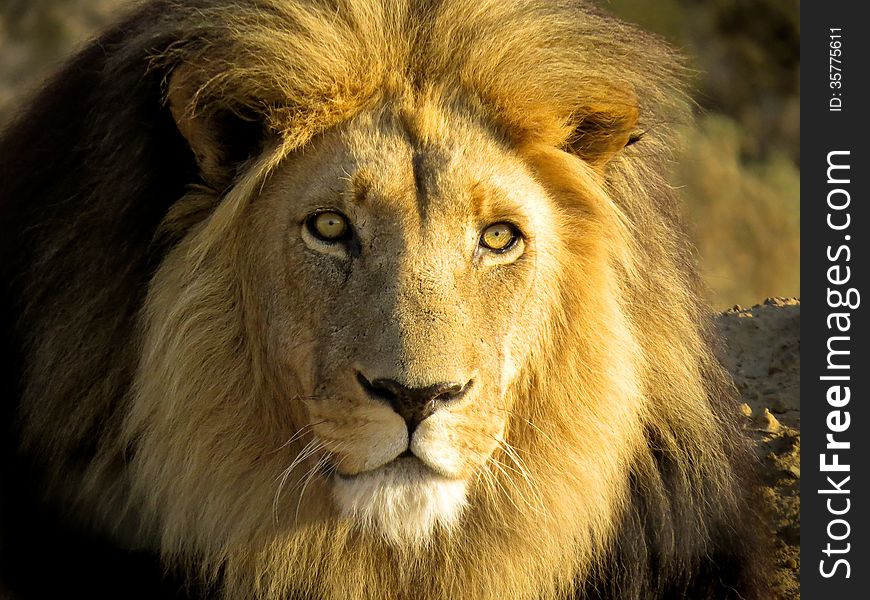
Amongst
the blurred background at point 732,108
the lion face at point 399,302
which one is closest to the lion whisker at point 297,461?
the lion face at point 399,302

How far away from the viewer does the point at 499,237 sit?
292 cm

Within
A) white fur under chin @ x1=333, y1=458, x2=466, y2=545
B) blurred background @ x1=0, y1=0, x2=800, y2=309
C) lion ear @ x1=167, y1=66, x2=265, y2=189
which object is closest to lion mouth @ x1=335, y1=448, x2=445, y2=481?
white fur under chin @ x1=333, y1=458, x2=466, y2=545

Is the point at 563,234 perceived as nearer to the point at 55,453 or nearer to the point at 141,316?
the point at 141,316

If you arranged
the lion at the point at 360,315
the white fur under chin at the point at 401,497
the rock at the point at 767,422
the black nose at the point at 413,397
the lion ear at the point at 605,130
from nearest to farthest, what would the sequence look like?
the black nose at the point at 413,397 → the white fur under chin at the point at 401,497 → the lion at the point at 360,315 → the lion ear at the point at 605,130 → the rock at the point at 767,422

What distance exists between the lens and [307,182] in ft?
9.61

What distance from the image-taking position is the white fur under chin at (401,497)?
8.92 ft

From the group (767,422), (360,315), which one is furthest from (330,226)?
(767,422)

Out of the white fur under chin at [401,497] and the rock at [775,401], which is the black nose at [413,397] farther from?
the rock at [775,401]

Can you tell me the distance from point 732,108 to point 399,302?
9514mm

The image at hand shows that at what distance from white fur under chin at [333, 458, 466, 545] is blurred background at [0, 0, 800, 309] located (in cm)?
671

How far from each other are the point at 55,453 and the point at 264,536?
0.60m

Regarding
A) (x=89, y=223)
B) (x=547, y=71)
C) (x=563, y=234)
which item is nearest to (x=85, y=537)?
(x=89, y=223)

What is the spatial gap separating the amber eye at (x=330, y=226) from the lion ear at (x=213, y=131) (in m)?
0.25

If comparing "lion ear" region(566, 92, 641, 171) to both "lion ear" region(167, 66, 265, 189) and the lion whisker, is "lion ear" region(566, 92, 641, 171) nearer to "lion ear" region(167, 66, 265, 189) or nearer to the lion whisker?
"lion ear" region(167, 66, 265, 189)
